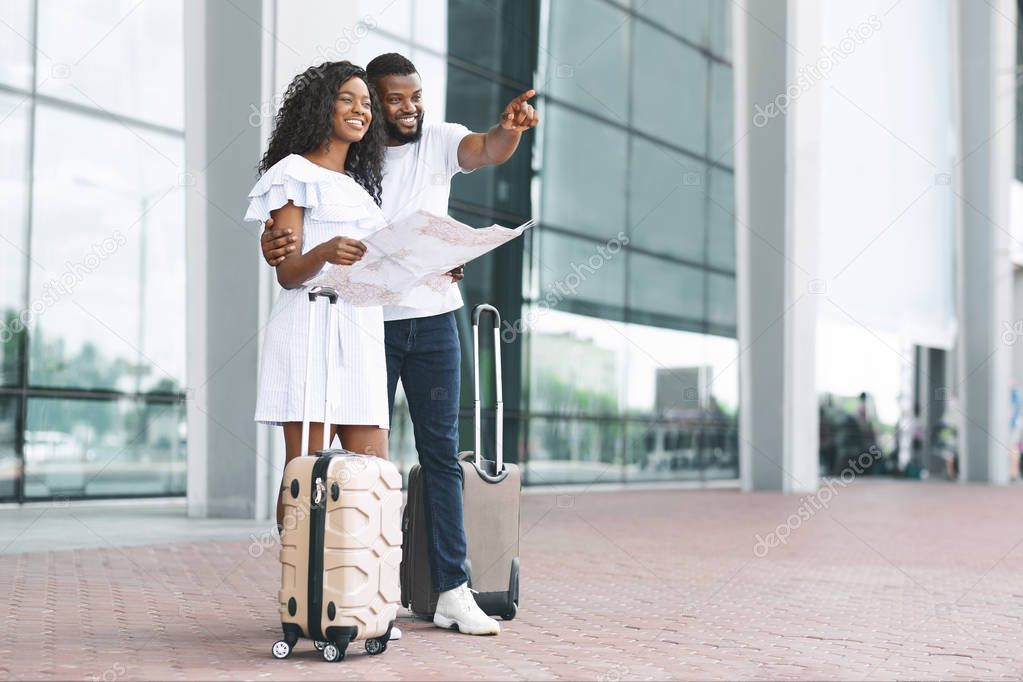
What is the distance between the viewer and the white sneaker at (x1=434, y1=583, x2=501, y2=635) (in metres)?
3.29

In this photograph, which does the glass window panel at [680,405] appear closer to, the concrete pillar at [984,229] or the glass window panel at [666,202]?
the glass window panel at [666,202]

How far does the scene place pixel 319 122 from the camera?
115 inches

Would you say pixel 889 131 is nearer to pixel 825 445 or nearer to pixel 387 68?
pixel 825 445

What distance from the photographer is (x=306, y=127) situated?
9.62 ft

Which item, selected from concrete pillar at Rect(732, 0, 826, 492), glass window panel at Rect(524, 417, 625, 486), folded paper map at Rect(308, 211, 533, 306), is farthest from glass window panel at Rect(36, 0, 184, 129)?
folded paper map at Rect(308, 211, 533, 306)

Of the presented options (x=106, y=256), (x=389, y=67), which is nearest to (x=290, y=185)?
(x=389, y=67)

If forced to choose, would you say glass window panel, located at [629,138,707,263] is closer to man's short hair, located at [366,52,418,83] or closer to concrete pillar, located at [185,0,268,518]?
concrete pillar, located at [185,0,268,518]

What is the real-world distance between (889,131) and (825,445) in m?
5.34

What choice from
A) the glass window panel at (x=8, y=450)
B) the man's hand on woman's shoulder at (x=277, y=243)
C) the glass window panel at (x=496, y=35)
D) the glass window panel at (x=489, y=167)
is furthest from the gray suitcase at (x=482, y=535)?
the glass window panel at (x=496, y=35)

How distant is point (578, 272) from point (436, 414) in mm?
10325

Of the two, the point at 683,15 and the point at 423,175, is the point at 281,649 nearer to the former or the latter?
the point at 423,175

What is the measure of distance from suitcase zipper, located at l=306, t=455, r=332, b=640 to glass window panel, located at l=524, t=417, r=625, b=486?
9.81 m

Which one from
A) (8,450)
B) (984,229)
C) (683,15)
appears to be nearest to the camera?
(8,450)

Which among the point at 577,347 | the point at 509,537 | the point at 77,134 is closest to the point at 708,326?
the point at 577,347
